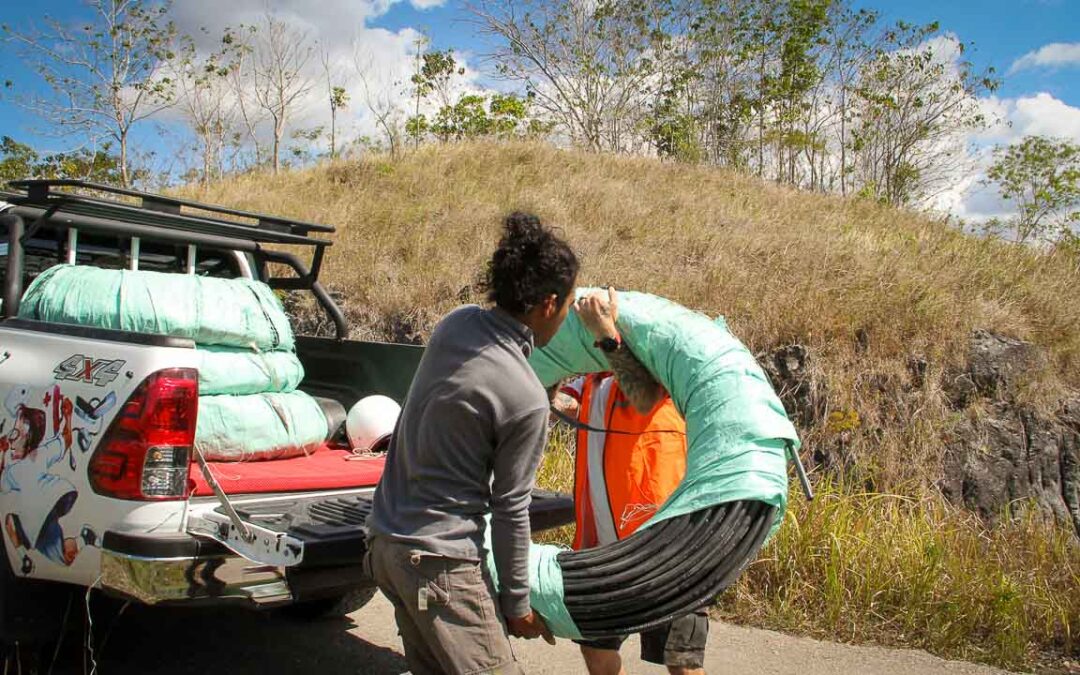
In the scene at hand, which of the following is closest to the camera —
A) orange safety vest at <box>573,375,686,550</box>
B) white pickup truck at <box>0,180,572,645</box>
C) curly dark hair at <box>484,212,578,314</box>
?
curly dark hair at <box>484,212,578,314</box>

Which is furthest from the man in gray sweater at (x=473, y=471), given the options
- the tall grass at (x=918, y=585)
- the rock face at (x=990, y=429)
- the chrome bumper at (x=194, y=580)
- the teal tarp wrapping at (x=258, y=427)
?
the rock face at (x=990, y=429)

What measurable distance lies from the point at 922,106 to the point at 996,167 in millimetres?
2324

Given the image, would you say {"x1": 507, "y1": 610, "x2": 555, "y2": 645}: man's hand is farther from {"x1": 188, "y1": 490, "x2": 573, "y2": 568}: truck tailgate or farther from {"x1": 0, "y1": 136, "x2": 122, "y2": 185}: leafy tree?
{"x1": 0, "y1": 136, "x2": 122, "y2": 185}: leafy tree

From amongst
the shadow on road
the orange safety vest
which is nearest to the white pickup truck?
the orange safety vest

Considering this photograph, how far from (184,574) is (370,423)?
1.52m

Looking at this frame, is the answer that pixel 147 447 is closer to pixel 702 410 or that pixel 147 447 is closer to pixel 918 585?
pixel 702 410

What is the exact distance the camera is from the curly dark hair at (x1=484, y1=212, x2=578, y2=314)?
2.22 metres

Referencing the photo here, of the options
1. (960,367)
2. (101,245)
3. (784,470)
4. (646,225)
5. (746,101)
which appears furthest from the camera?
(746,101)

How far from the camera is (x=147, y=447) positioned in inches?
117

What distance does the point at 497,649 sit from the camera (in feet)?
7.22

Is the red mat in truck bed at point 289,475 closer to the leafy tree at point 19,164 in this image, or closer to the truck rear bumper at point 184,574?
the truck rear bumper at point 184,574

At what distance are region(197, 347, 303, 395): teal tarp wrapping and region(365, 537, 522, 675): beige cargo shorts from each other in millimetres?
1745

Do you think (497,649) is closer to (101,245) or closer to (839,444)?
(101,245)

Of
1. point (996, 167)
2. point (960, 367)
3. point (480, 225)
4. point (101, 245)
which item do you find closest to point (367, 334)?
point (480, 225)
